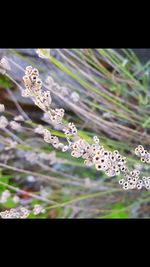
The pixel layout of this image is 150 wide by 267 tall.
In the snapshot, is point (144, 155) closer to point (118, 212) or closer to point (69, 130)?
point (69, 130)

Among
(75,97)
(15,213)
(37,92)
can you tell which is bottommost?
(15,213)

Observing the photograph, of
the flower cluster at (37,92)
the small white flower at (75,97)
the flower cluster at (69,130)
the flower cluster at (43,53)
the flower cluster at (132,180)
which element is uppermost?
the flower cluster at (43,53)

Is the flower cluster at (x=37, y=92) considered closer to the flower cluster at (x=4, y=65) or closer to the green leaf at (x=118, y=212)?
the flower cluster at (x=4, y=65)

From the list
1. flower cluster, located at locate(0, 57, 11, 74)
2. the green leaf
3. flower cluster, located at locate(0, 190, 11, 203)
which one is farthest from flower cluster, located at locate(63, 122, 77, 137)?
the green leaf

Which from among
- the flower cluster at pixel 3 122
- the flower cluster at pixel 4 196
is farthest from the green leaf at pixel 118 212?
the flower cluster at pixel 3 122

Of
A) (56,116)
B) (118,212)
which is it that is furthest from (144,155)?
(118,212)
